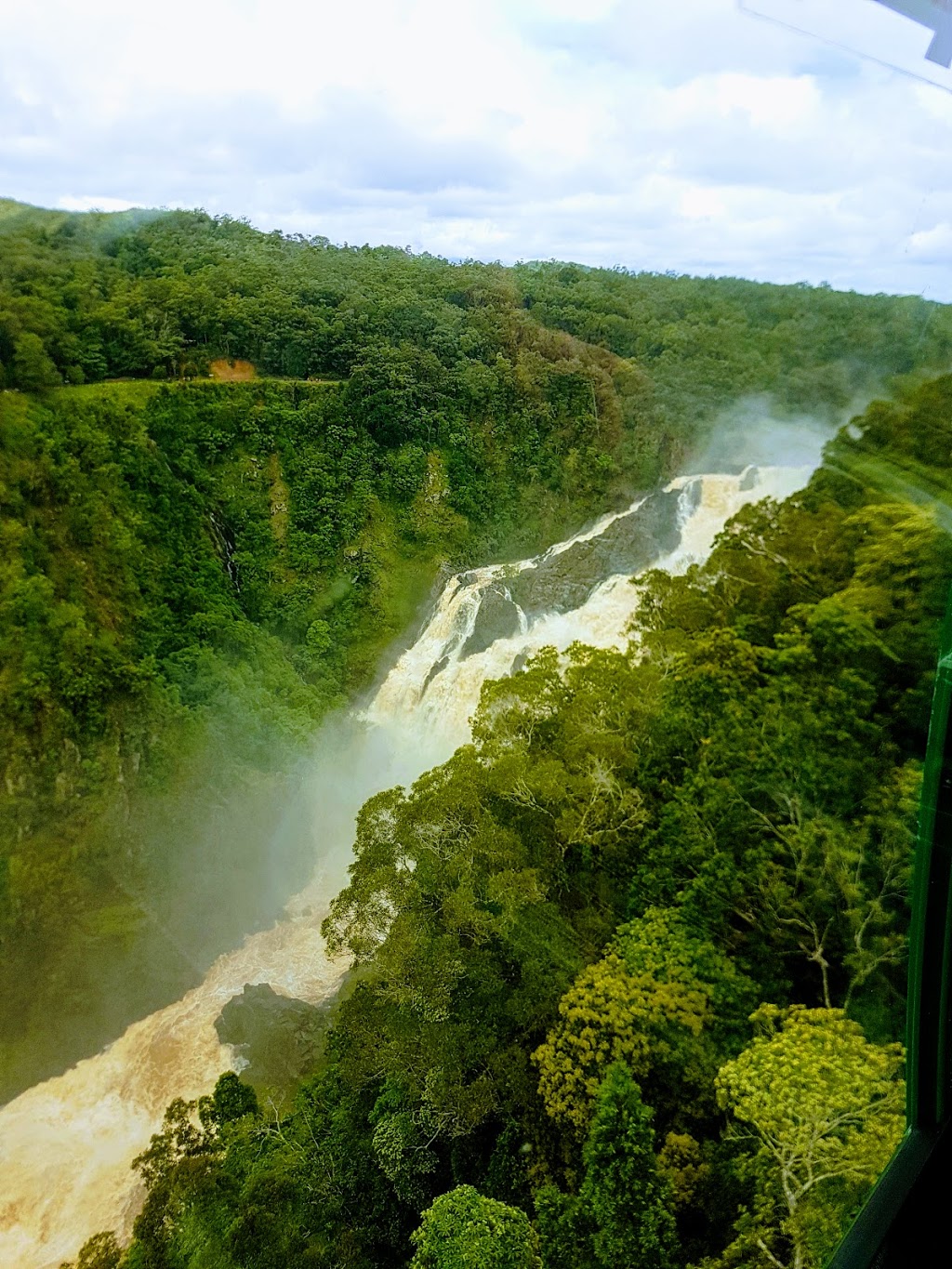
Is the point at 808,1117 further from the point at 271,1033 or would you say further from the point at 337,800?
the point at 337,800

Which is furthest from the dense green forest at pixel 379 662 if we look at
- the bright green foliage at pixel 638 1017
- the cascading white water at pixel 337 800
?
the cascading white water at pixel 337 800

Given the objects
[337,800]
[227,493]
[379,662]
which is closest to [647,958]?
[337,800]

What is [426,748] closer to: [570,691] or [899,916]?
[570,691]

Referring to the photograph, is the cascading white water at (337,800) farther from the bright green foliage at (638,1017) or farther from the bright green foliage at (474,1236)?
the bright green foliage at (638,1017)

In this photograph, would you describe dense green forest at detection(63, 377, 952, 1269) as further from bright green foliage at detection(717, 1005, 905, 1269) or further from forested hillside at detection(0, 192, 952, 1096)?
forested hillside at detection(0, 192, 952, 1096)

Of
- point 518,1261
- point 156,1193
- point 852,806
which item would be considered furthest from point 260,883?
point 852,806
